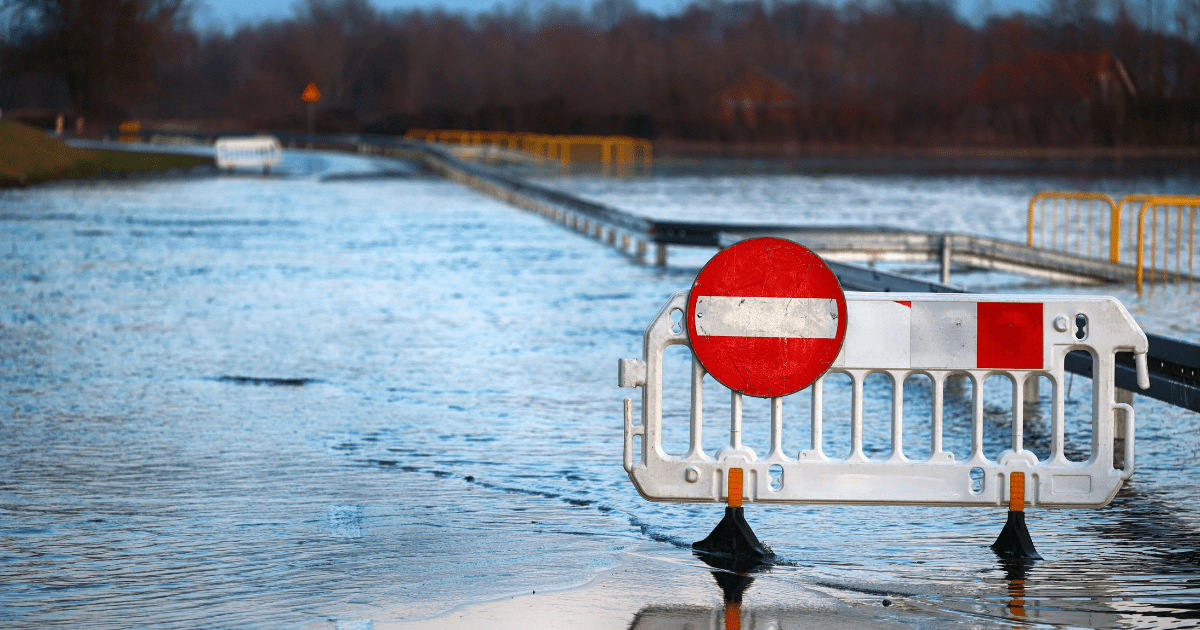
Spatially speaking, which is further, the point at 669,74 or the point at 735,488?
the point at 669,74

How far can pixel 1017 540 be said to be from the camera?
664 centimetres

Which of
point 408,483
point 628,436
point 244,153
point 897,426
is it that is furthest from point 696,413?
point 244,153

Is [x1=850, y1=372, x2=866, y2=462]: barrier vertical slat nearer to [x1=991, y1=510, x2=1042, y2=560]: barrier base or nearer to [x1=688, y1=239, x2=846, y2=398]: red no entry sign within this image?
[x1=688, y1=239, x2=846, y2=398]: red no entry sign

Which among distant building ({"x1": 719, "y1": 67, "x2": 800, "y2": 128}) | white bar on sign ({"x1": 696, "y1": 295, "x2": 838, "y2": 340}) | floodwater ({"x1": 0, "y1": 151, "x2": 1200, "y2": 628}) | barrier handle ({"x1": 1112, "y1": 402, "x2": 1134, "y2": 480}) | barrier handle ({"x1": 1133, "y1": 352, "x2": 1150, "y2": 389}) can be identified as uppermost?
distant building ({"x1": 719, "y1": 67, "x2": 800, "y2": 128})

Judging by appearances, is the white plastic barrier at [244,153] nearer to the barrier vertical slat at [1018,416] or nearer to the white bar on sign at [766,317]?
the white bar on sign at [766,317]

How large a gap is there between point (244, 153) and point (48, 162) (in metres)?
7.65

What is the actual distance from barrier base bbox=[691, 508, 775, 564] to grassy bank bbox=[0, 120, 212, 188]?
4016cm

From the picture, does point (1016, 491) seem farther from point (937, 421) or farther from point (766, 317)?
point (766, 317)

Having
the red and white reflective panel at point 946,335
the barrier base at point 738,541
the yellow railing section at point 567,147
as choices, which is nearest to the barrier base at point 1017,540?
the red and white reflective panel at point 946,335

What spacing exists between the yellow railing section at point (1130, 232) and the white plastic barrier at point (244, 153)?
2710cm

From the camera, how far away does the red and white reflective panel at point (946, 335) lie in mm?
6660

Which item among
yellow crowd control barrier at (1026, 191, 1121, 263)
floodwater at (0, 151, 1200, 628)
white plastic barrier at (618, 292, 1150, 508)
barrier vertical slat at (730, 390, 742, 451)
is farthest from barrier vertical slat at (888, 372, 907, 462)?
yellow crowd control barrier at (1026, 191, 1121, 263)

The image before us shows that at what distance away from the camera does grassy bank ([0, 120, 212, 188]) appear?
153 feet

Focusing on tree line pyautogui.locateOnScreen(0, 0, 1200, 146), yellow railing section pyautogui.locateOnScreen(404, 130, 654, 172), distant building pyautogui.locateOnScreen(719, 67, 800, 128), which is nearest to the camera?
yellow railing section pyautogui.locateOnScreen(404, 130, 654, 172)
